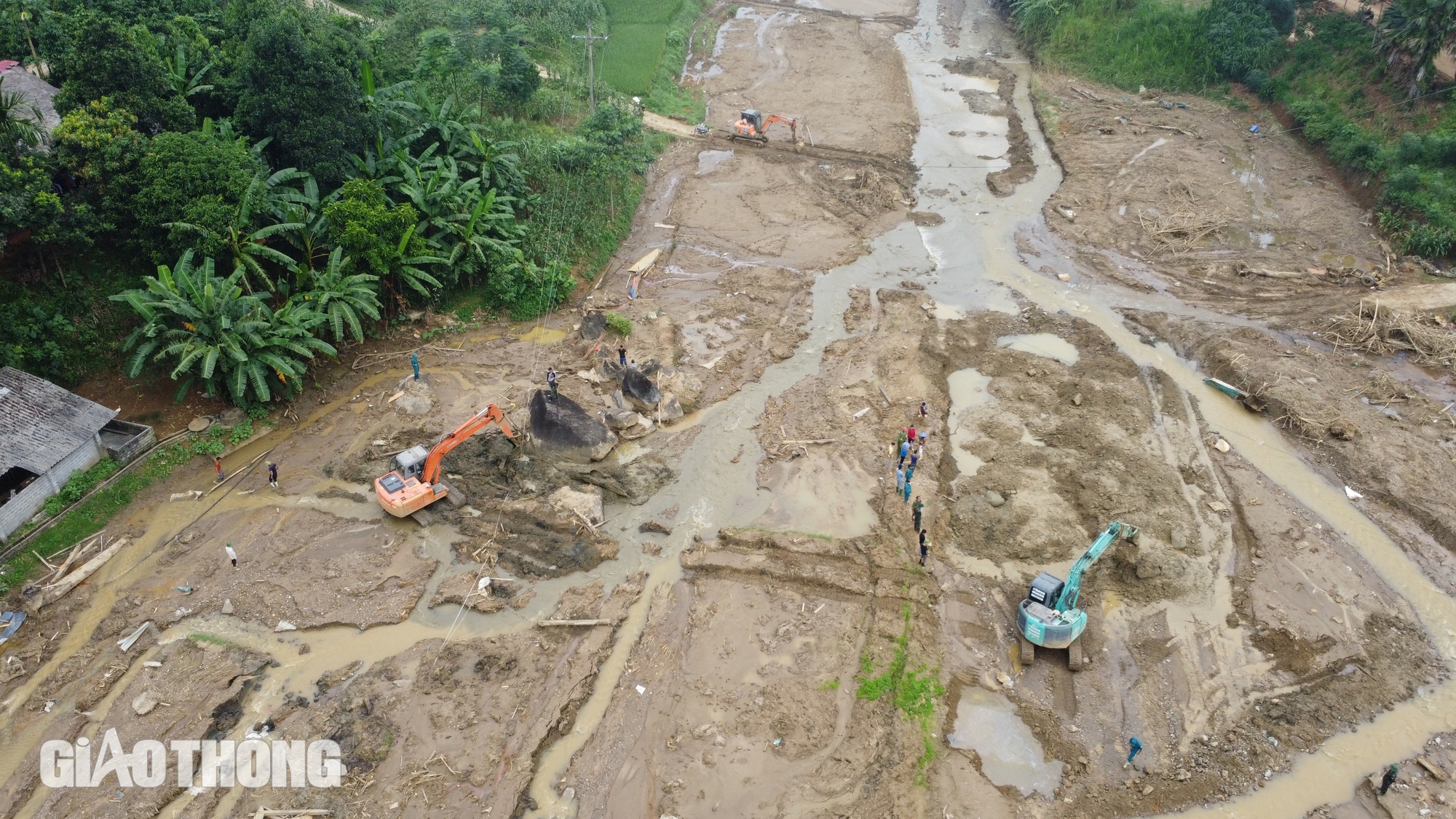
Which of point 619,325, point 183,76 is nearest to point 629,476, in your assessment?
point 619,325

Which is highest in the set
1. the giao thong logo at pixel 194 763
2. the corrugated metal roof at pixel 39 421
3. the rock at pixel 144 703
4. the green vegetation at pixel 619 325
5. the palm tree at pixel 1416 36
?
the palm tree at pixel 1416 36

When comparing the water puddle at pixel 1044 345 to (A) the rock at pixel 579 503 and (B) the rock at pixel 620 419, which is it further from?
(A) the rock at pixel 579 503

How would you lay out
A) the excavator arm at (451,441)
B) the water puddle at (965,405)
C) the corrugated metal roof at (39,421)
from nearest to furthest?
the corrugated metal roof at (39,421) → the excavator arm at (451,441) → the water puddle at (965,405)

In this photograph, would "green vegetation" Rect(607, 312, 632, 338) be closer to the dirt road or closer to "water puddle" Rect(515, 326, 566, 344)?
the dirt road

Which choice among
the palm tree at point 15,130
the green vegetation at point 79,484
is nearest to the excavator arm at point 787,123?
the palm tree at point 15,130

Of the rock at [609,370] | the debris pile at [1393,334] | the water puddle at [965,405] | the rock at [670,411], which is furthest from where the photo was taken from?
the debris pile at [1393,334]

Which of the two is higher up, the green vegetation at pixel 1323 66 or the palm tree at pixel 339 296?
the green vegetation at pixel 1323 66

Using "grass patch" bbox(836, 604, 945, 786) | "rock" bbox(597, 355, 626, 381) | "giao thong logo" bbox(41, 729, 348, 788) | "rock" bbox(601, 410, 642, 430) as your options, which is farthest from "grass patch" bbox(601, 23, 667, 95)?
"giao thong logo" bbox(41, 729, 348, 788)
